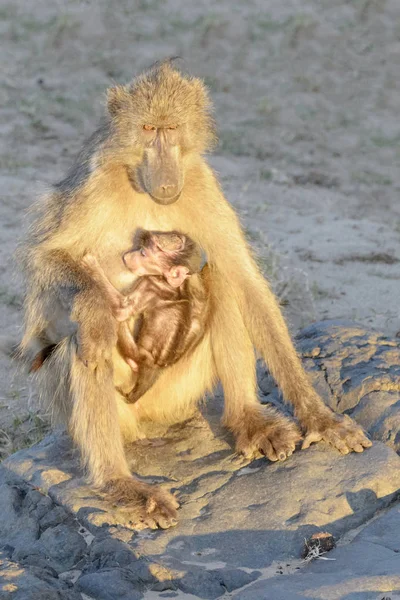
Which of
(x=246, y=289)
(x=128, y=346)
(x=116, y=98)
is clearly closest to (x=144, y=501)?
(x=128, y=346)

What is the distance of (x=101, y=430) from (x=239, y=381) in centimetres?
65

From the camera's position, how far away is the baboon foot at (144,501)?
3.47 metres

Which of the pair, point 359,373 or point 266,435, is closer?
point 266,435

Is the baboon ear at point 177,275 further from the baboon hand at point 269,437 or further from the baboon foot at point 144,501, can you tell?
the baboon foot at point 144,501

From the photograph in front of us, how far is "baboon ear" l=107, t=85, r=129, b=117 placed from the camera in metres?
3.87

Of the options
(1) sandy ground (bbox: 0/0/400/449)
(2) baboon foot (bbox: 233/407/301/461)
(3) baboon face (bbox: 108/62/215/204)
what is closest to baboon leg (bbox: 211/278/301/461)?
(2) baboon foot (bbox: 233/407/301/461)

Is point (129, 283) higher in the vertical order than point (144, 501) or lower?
higher

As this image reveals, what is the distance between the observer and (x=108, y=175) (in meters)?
3.92

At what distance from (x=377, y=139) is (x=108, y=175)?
682 cm

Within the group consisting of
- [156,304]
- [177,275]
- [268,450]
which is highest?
[177,275]

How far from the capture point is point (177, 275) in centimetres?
395

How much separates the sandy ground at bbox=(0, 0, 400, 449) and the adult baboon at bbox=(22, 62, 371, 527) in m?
1.30

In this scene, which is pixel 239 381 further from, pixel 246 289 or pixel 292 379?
pixel 246 289

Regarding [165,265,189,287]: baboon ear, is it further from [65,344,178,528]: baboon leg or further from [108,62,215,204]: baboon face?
[65,344,178,528]: baboon leg
